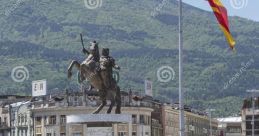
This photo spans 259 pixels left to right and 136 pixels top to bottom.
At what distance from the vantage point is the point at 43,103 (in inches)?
5512

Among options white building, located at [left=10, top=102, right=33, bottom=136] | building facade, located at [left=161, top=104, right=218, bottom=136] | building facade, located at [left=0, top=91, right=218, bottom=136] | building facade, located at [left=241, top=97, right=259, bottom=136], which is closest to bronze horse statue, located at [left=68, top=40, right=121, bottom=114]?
building facade, located at [left=0, top=91, right=218, bottom=136]

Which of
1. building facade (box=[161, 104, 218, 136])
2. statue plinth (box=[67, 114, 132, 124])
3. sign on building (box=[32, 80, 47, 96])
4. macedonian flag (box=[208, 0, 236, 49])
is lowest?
statue plinth (box=[67, 114, 132, 124])

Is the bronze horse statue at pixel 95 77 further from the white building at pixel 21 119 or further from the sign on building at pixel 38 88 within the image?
the sign on building at pixel 38 88

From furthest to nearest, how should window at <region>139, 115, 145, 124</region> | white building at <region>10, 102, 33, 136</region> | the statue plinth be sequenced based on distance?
white building at <region>10, 102, 33, 136</region> < window at <region>139, 115, 145, 124</region> < the statue plinth

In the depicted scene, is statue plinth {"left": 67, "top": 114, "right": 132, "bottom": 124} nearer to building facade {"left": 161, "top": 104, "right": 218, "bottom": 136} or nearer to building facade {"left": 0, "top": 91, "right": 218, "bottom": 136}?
building facade {"left": 0, "top": 91, "right": 218, "bottom": 136}

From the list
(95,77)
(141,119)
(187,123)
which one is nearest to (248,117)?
(187,123)

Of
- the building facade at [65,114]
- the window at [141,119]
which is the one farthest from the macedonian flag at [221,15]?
the window at [141,119]

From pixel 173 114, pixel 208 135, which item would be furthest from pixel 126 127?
pixel 208 135

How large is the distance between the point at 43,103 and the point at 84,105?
806cm

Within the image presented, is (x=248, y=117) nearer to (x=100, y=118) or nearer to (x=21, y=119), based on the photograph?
(x=21, y=119)

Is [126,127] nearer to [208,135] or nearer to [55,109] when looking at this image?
[55,109]

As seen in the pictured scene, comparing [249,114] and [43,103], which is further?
[249,114]

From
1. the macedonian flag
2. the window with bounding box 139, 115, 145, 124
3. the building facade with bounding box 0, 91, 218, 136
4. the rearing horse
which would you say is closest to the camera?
the macedonian flag

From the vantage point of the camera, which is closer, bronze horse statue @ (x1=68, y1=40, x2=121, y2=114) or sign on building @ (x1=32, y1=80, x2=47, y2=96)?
bronze horse statue @ (x1=68, y1=40, x2=121, y2=114)
